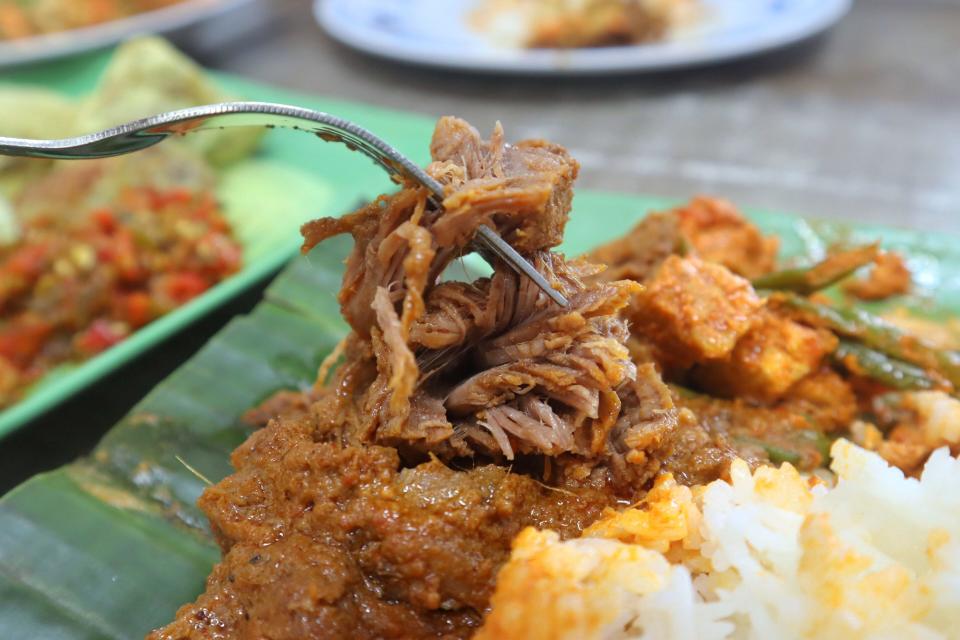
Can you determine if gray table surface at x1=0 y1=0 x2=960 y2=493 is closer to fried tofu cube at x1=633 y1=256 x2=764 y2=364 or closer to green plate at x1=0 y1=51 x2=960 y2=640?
green plate at x1=0 y1=51 x2=960 y2=640

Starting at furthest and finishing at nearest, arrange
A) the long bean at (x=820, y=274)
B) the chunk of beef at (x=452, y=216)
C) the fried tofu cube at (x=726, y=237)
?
the fried tofu cube at (x=726, y=237) < the long bean at (x=820, y=274) < the chunk of beef at (x=452, y=216)

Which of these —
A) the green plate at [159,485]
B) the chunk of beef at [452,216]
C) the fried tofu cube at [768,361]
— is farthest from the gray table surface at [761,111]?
A: the chunk of beef at [452,216]

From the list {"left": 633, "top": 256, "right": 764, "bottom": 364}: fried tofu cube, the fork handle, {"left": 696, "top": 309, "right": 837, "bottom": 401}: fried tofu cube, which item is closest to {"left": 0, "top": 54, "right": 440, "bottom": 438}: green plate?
the fork handle

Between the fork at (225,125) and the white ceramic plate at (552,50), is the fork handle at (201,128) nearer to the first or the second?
the fork at (225,125)

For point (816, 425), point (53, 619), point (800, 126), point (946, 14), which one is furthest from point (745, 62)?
point (53, 619)

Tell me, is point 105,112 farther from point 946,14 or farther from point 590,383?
point 946,14

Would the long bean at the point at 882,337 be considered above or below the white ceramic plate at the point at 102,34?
below

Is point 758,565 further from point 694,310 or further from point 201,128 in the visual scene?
point 201,128
